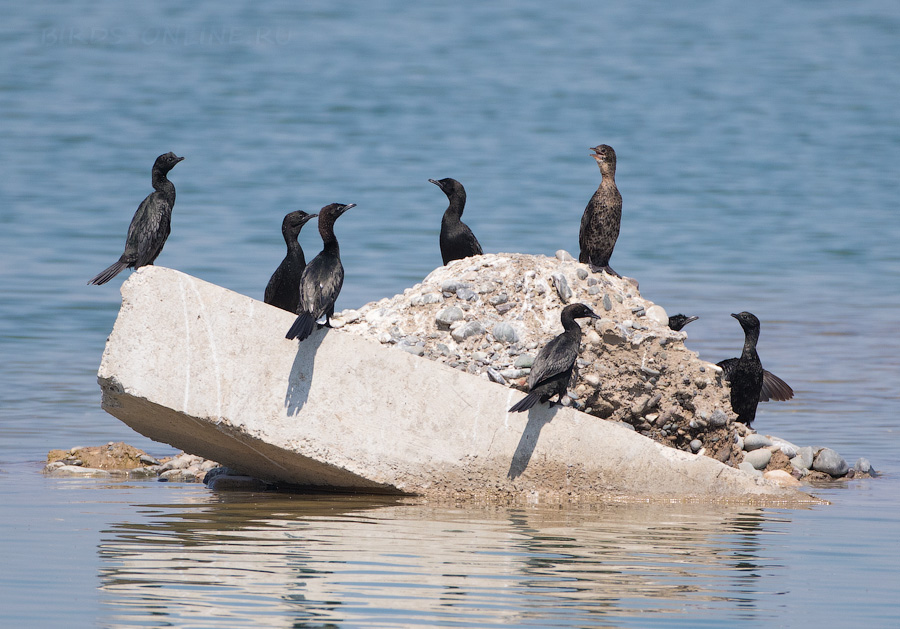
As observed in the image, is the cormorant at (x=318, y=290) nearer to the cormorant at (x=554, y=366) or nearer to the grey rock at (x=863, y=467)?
the cormorant at (x=554, y=366)

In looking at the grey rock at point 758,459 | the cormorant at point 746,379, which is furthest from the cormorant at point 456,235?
the grey rock at point 758,459

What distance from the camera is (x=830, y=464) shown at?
9414 mm

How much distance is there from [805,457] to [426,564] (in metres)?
4.68

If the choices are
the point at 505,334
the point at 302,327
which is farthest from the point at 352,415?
the point at 505,334

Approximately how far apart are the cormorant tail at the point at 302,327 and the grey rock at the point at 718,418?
3.16 meters

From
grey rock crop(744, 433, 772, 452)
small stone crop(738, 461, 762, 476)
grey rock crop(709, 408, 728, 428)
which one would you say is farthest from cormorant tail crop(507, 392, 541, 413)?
grey rock crop(744, 433, 772, 452)

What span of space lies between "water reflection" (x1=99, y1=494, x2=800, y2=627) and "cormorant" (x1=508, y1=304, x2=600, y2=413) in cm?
73

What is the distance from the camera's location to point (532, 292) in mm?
8727

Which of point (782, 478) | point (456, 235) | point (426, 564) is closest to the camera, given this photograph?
point (426, 564)

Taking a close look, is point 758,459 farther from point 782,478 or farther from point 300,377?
point 300,377

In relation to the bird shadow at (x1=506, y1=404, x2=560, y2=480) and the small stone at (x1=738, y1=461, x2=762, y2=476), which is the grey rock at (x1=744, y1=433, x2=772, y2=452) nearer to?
the small stone at (x1=738, y1=461, x2=762, y2=476)

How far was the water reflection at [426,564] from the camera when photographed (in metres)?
5.14

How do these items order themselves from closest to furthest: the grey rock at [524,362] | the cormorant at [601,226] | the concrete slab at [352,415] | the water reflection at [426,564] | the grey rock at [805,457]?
the water reflection at [426,564]
the concrete slab at [352,415]
the grey rock at [524,362]
the grey rock at [805,457]
the cormorant at [601,226]

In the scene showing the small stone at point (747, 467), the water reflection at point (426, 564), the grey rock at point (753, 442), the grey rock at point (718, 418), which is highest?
the grey rock at point (718, 418)
